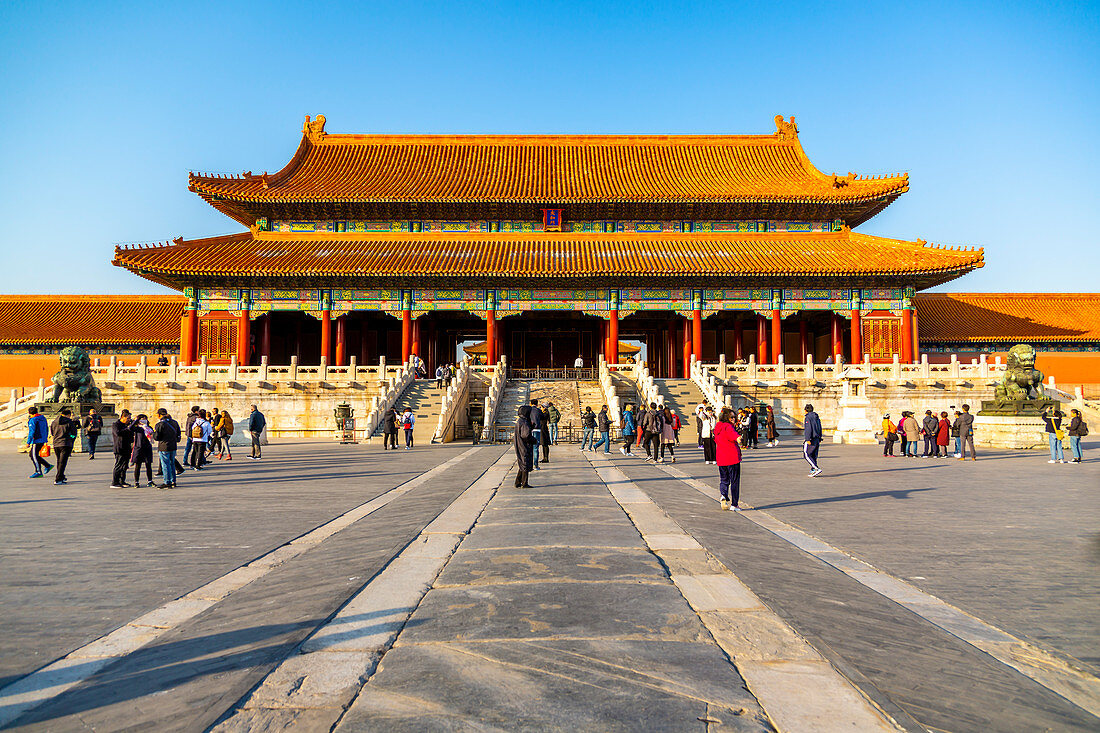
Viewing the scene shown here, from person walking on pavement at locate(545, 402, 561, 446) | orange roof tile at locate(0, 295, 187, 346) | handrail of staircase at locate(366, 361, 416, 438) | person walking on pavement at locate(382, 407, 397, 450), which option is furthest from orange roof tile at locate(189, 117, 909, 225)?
person walking on pavement at locate(382, 407, 397, 450)

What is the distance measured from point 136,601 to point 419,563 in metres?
1.78

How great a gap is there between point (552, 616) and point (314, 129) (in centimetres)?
3995

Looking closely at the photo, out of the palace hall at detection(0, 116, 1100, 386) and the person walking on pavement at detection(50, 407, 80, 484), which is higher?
the palace hall at detection(0, 116, 1100, 386)

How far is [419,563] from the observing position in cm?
504

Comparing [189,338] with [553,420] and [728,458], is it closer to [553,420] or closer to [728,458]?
[553,420]

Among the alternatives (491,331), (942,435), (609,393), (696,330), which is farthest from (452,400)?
(942,435)

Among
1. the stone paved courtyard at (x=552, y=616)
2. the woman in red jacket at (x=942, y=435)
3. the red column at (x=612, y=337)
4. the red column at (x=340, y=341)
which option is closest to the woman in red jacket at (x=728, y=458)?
the stone paved courtyard at (x=552, y=616)

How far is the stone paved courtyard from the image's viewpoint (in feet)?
8.80

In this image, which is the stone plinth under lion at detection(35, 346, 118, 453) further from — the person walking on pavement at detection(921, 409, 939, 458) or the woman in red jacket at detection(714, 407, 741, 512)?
the person walking on pavement at detection(921, 409, 939, 458)

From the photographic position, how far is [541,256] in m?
31.8

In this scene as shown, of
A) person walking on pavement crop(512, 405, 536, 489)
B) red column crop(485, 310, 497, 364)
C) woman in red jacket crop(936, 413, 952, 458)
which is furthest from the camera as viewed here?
red column crop(485, 310, 497, 364)

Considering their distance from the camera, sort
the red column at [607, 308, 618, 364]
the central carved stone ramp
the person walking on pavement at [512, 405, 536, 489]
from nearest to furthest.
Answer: the central carved stone ramp → the person walking on pavement at [512, 405, 536, 489] → the red column at [607, 308, 618, 364]

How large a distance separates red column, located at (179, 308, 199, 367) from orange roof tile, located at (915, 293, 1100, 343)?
1344 inches

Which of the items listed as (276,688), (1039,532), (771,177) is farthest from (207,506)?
(771,177)
